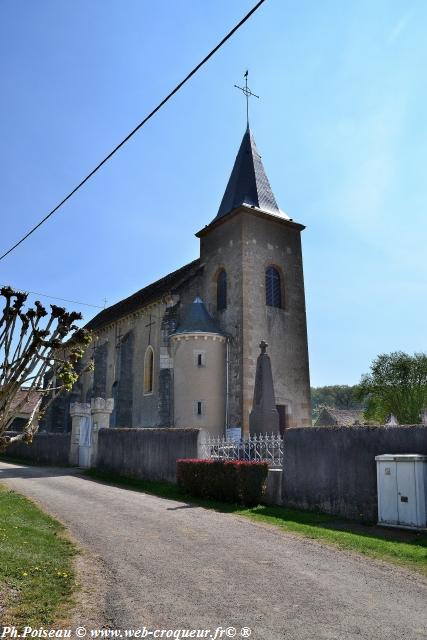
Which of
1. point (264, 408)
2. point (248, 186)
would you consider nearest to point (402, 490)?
point (264, 408)

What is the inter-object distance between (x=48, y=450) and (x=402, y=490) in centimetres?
2084

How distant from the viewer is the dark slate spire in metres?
27.6

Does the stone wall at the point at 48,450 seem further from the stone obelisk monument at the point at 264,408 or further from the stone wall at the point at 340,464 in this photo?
the stone wall at the point at 340,464

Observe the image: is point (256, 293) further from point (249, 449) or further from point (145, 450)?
point (249, 449)

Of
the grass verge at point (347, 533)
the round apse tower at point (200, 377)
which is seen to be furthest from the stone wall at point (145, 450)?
the round apse tower at point (200, 377)

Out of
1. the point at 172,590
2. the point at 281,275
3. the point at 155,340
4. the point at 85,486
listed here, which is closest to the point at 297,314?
the point at 281,275

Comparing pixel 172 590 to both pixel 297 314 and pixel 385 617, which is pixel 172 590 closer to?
pixel 385 617

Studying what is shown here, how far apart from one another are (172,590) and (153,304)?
2337cm

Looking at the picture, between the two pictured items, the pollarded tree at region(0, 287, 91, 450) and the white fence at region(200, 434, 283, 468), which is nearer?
the pollarded tree at region(0, 287, 91, 450)

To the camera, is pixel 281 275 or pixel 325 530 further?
Answer: pixel 281 275

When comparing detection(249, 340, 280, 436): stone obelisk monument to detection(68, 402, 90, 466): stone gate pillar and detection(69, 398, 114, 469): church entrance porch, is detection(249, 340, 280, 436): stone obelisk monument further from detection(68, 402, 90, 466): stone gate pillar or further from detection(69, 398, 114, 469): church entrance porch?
detection(68, 402, 90, 466): stone gate pillar

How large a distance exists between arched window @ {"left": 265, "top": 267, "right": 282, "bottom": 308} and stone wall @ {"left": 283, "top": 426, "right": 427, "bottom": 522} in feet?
47.9

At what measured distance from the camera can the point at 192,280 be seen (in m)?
27.8

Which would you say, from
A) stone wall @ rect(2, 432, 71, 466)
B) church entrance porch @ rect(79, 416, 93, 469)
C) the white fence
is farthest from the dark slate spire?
the white fence
